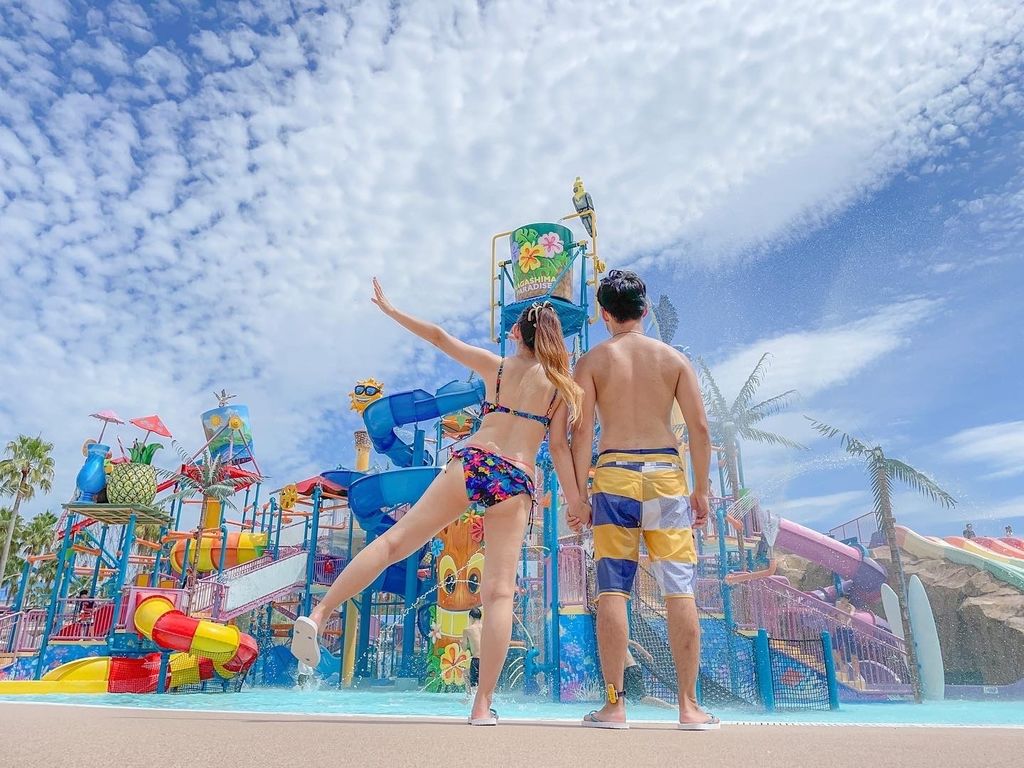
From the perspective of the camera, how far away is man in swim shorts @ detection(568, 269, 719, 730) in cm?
283

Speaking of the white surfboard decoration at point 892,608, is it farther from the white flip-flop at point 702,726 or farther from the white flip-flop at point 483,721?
the white flip-flop at point 483,721

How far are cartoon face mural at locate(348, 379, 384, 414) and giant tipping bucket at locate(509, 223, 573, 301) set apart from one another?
5.47m

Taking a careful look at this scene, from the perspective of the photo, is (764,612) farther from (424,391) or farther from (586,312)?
(424,391)

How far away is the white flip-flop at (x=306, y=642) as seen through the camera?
2.64m

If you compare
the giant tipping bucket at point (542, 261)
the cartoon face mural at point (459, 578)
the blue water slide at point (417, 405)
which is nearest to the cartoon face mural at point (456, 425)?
the blue water slide at point (417, 405)

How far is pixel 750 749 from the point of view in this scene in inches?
70.7

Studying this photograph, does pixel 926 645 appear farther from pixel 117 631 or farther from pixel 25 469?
pixel 25 469

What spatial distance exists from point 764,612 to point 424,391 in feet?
26.5

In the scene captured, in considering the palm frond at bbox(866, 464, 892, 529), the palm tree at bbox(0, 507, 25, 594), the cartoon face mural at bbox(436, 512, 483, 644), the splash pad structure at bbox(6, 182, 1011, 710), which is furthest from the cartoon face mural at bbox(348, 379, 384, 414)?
the palm tree at bbox(0, 507, 25, 594)

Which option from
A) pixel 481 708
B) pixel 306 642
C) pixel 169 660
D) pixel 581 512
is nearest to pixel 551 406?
pixel 581 512

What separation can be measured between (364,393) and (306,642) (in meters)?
15.1

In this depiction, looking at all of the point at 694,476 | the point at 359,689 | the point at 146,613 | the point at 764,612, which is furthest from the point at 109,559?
the point at 694,476

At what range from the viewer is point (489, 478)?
9.64 ft

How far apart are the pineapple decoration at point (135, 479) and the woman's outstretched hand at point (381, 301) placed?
15935 millimetres
